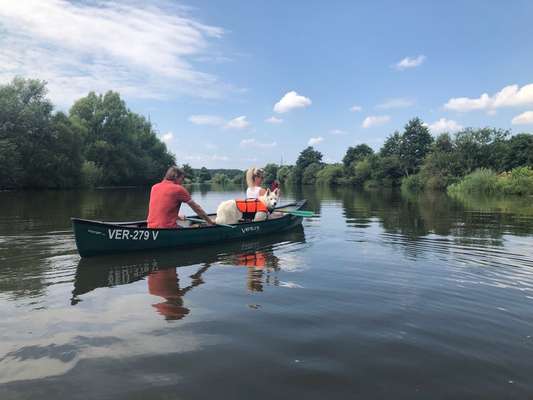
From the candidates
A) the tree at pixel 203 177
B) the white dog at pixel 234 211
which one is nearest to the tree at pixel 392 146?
the white dog at pixel 234 211

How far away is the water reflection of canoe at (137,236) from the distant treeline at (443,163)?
1310 inches

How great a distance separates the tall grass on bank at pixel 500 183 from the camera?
33969 millimetres

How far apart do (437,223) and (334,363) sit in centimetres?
1250

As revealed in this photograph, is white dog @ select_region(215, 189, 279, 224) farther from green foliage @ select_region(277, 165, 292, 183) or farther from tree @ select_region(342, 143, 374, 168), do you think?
green foliage @ select_region(277, 165, 292, 183)

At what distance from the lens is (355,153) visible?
94062 millimetres

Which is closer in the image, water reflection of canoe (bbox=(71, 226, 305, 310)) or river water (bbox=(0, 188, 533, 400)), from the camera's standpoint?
river water (bbox=(0, 188, 533, 400))

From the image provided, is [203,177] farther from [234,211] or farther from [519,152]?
[234,211]

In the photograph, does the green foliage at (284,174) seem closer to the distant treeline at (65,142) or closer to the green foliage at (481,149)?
the distant treeline at (65,142)

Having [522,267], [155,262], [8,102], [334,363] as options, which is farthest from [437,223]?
[8,102]

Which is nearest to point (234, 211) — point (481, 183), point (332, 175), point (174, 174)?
point (174, 174)

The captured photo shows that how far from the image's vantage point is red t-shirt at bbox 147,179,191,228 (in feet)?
27.7

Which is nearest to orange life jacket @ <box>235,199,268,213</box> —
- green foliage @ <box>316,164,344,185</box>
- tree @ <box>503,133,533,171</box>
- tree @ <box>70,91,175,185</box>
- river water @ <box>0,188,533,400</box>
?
river water @ <box>0,188,533,400</box>

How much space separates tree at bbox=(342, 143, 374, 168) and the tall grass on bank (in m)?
51.0

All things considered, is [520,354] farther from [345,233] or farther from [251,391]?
[345,233]
